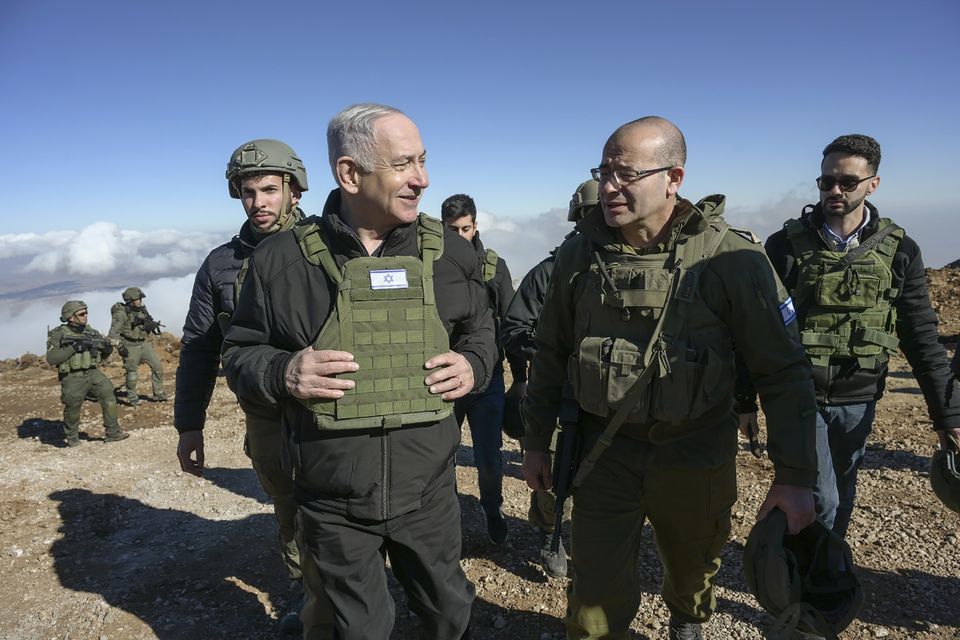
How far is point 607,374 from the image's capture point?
2.24 meters

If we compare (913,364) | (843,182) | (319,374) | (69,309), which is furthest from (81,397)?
(913,364)

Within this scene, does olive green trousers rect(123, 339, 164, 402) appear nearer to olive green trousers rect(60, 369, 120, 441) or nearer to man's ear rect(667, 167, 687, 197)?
olive green trousers rect(60, 369, 120, 441)

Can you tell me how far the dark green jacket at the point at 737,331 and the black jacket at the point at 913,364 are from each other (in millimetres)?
1142

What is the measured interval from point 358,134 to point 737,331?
155 centimetres

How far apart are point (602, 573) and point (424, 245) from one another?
1.47 meters

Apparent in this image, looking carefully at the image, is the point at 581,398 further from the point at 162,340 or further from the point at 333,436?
the point at 162,340

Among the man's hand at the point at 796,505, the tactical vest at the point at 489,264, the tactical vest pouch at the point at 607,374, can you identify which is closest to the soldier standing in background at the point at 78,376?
the tactical vest at the point at 489,264

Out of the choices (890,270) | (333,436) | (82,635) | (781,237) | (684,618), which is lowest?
(82,635)

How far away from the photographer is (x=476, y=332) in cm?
242

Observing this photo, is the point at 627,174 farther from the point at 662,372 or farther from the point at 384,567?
the point at 384,567

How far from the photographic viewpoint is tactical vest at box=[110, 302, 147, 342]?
1166cm

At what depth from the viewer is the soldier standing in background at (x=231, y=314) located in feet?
9.66

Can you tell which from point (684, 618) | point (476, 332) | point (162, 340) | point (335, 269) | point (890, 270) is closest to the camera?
point (335, 269)

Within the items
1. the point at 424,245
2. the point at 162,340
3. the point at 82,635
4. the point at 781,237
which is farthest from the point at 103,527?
the point at 162,340
